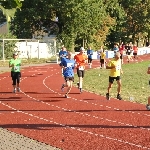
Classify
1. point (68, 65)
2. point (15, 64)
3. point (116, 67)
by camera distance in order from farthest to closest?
point (15, 64), point (68, 65), point (116, 67)

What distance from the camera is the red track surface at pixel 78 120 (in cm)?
882

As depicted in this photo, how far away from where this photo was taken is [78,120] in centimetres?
1124

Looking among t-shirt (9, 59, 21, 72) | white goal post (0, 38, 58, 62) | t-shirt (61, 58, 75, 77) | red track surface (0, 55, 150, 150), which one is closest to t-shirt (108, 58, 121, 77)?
red track surface (0, 55, 150, 150)

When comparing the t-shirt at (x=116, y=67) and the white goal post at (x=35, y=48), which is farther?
the white goal post at (x=35, y=48)

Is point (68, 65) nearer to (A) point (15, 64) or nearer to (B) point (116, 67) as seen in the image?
(B) point (116, 67)

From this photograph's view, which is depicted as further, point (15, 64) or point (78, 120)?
point (15, 64)

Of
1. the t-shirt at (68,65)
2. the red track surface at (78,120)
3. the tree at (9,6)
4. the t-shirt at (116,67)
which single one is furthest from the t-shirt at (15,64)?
the tree at (9,6)

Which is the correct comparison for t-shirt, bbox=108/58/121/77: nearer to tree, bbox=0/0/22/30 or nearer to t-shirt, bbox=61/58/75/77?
t-shirt, bbox=61/58/75/77

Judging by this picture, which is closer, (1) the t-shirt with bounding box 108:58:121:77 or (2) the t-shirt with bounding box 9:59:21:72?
(1) the t-shirt with bounding box 108:58:121:77

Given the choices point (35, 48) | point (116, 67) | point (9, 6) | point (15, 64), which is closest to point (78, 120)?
point (116, 67)

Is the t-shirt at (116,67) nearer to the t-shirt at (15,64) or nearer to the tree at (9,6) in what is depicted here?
the t-shirt at (15,64)

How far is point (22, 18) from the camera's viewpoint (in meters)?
50.6

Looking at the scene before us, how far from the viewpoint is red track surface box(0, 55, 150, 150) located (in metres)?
8.82

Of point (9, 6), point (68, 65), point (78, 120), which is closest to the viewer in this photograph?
point (9, 6)
